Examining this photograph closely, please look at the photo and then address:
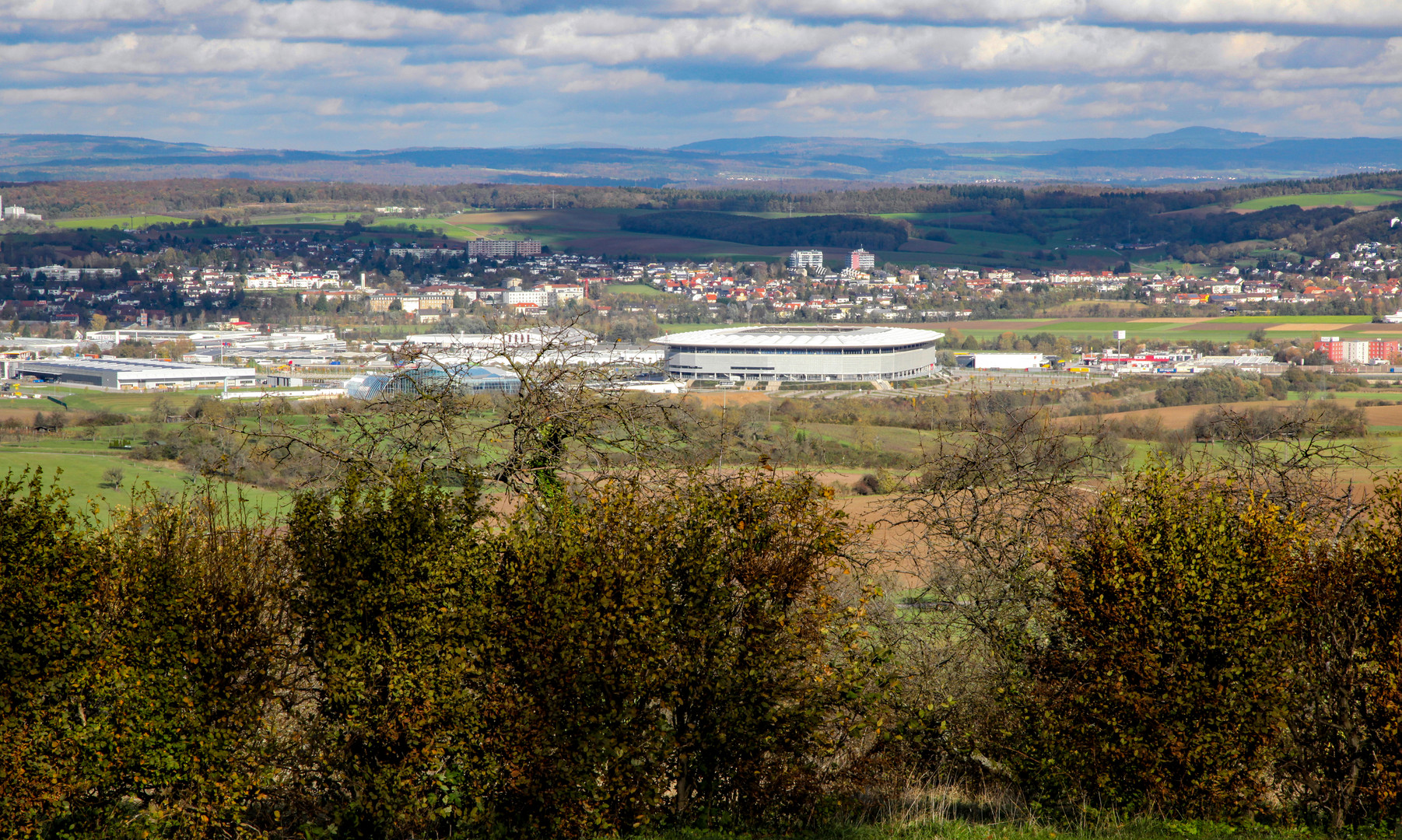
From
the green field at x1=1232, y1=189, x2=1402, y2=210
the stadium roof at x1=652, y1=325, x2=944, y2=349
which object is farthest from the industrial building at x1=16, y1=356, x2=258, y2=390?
the green field at x1=1232, y1=189, x2=1402, y2=210

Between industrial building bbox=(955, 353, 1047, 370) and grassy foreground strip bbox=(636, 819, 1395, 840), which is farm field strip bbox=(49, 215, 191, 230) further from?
grassy foreground strip bbox=(636, 819, 1395, 840)

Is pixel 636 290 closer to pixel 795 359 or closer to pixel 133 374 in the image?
pixel 795 359

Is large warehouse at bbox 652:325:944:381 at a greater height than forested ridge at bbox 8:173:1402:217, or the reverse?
forested ridge at bbox 8:173:1402:217

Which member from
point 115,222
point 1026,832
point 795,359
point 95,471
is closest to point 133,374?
point 795,359

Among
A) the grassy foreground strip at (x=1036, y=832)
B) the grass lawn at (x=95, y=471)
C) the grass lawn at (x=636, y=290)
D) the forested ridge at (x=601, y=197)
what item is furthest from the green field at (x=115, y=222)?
the grassy foreground strip at (x=1036, y=832)

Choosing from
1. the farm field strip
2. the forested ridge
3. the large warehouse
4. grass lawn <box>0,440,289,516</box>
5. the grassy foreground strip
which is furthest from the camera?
the forested ridge

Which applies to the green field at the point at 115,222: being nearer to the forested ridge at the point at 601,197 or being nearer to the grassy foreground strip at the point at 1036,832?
the forested ridge at the point at 601,197
